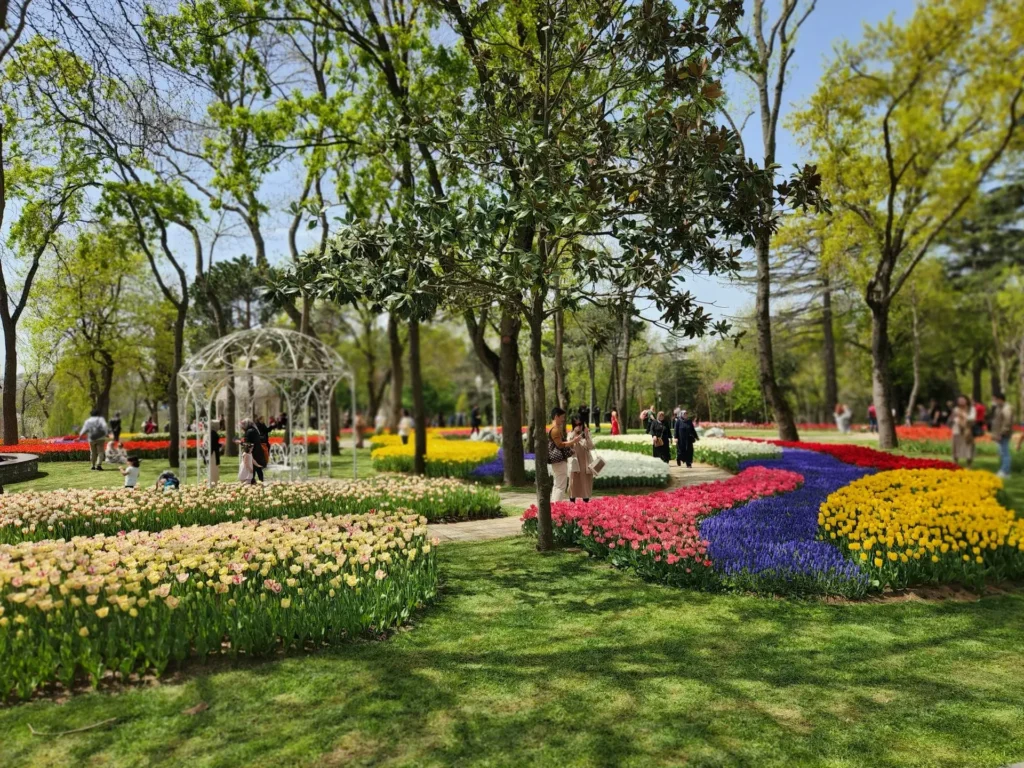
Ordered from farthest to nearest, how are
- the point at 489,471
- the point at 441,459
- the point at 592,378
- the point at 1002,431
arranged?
the point at 592,378
the point at 441,459
the point at 489,471
the point at 1002,431

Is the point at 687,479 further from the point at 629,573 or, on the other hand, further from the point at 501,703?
the point at 501,703

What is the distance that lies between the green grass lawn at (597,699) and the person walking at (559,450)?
4.80m

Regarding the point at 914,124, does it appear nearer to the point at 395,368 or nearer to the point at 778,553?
the point at 778,553

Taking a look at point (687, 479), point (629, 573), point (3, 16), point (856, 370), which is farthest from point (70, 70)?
point (856, 370)

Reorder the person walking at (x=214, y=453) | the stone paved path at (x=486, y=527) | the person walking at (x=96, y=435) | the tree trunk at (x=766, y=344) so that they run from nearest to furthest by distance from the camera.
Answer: the stone paved path at (x=486, y=527) → the person walking at (x=96, y=435) → the person walking at (x=214, y=453) → the tree trunk at (x=766, y=344)

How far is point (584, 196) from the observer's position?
7074 mm

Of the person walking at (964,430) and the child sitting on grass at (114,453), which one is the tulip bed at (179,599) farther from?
the person walking at (964,430)

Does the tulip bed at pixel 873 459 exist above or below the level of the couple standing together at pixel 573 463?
below

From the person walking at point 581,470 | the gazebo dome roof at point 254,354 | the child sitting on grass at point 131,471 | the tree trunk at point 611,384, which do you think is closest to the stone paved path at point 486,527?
the person walking at point 581,470

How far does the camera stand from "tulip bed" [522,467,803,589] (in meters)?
7.12

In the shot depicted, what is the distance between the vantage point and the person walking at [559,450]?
10.9 metres

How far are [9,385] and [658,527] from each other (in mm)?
9016

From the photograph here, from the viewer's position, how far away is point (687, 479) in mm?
16828

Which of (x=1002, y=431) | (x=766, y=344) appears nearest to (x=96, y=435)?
(x=1002, y=431)
